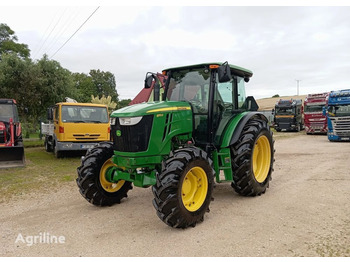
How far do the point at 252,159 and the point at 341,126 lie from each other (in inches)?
471

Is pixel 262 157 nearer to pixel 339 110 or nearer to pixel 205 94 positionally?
pixel 205 94

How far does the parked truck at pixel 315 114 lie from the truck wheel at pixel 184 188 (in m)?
17.9

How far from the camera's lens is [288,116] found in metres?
23.5

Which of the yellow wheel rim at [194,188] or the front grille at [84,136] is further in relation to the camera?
the front grille at [84,136]

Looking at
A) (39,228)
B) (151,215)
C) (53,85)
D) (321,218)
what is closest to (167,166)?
(151,215)

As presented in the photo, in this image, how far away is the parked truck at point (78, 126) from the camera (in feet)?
32.7

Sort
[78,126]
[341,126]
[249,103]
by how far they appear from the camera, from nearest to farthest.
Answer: [249,103], [78,126], [341,126]

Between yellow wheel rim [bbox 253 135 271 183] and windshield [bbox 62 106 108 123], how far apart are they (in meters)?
6.40

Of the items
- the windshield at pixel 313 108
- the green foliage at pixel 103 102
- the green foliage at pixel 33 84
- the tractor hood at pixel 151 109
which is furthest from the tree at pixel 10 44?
the tractor hood at pixel 151 109

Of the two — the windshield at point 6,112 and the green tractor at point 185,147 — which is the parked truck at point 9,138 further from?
the green tractor at point 185,147

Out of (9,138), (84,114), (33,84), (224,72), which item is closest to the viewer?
(224,72)

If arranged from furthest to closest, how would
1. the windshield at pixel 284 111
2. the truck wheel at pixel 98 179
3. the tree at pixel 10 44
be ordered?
the tree at pixel 10 44, the windshield at pixel 284 111, the truck wheel at pixel 98 179

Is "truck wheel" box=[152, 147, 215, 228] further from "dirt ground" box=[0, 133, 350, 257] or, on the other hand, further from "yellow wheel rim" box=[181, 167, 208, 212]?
"dirt ground" box=[0, 133, 350, 257]

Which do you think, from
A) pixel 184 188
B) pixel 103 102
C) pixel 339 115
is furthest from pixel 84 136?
pixel 103 102
